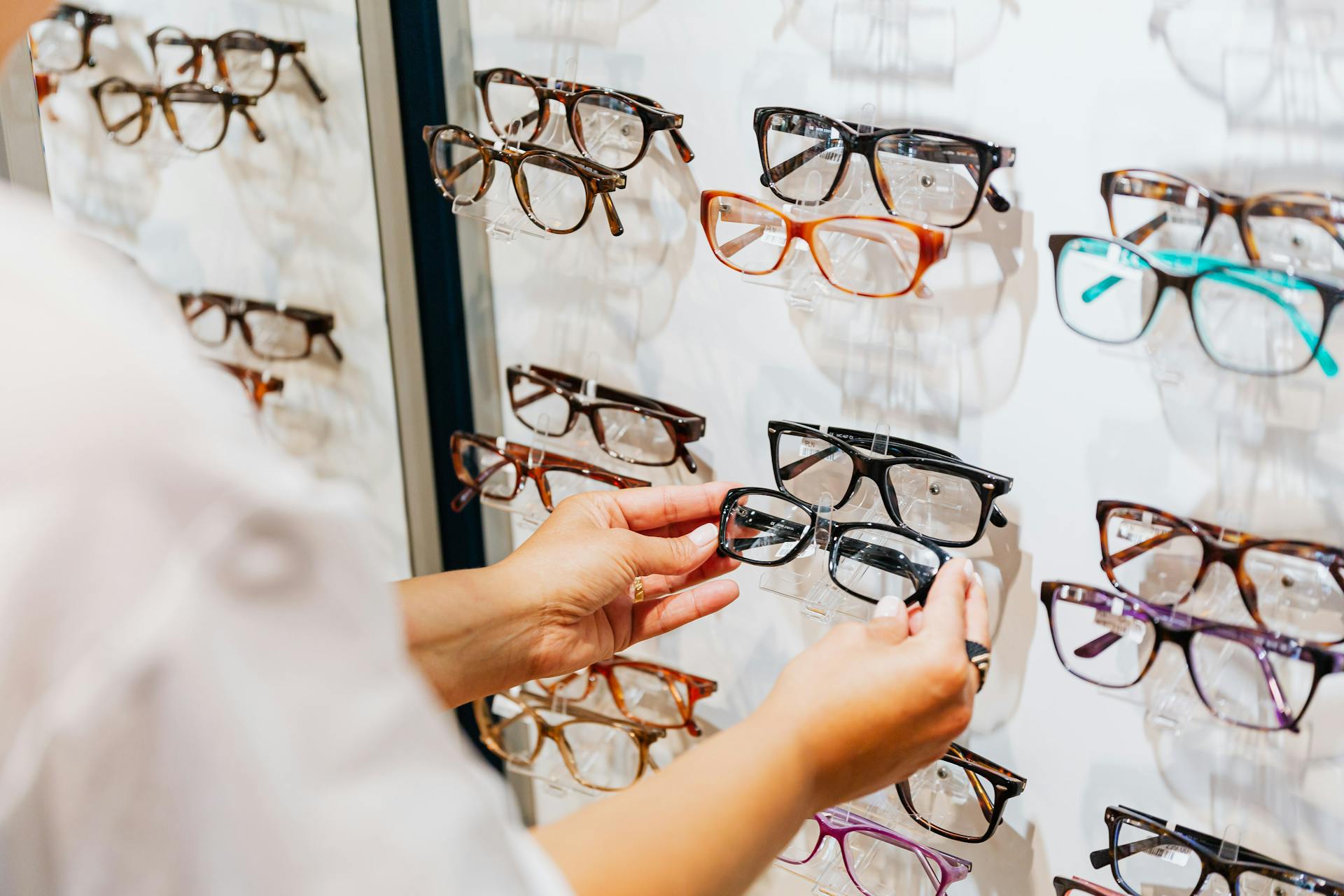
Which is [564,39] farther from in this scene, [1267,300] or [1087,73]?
[1267,300]

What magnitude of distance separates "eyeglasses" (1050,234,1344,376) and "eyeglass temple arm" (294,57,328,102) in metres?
0.81

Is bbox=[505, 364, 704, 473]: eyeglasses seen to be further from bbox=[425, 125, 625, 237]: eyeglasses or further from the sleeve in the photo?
the sleeve

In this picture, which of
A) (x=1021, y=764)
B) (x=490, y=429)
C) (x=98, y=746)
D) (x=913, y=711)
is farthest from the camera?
(x=490, y=429)

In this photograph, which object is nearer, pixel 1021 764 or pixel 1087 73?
pixel 1087 73

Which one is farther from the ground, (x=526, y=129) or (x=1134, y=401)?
(x=526, y=129)

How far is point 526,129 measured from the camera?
1117mm

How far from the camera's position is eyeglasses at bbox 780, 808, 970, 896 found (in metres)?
1.04

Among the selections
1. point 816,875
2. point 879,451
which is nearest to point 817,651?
point 879,451

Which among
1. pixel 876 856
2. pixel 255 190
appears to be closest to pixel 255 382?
pixel 255 190

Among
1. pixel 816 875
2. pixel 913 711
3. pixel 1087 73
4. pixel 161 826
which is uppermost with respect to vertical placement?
pixel 1087 73

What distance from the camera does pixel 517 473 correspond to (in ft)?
4.00

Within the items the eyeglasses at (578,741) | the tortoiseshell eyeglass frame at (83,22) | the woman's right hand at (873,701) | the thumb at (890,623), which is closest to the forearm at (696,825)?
the woman's right hand at (873,701)

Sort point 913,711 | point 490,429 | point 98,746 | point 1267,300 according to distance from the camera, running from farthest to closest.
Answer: point 490,429 < point 1267,300 < point 913,711 < point 98,746

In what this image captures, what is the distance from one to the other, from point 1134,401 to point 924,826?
0.44 meters
